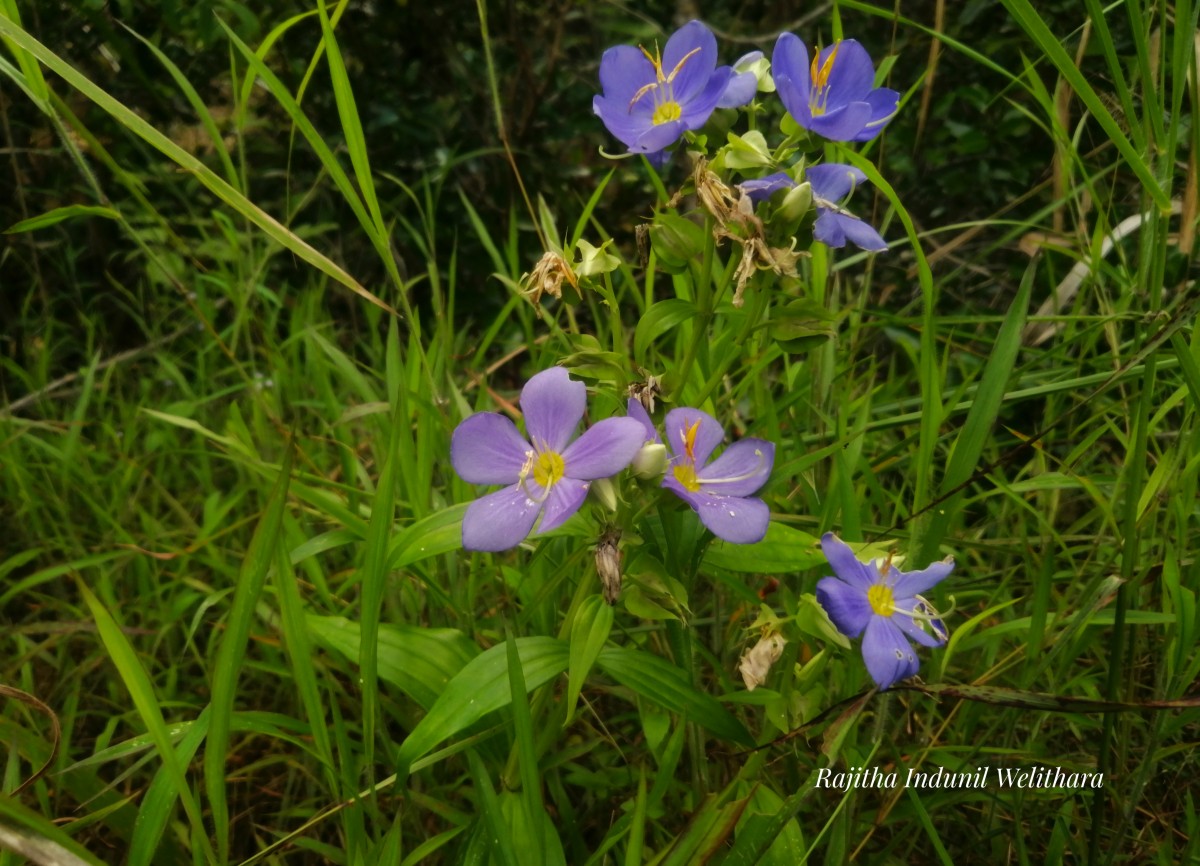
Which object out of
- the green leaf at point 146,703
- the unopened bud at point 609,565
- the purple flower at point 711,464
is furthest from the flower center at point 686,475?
→ the green leaf at point 146,703

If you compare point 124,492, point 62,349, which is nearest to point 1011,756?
point 124,492

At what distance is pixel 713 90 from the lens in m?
0.85

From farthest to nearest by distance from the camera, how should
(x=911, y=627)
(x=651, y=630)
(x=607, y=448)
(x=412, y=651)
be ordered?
(x=651, y=630) → (x=412, y=651) → (x=911, y=627) → (x=607, y=448)

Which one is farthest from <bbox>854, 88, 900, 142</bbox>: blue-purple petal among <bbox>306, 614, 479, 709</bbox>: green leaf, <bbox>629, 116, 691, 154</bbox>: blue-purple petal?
<bbox>306, 614, 479, 709</bbox>: green leaf

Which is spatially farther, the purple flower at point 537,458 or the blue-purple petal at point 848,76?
the blue-purple petal at point 848,76

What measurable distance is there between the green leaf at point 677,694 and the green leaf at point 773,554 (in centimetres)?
12

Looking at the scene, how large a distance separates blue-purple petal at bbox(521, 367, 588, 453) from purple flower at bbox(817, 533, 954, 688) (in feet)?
0.82

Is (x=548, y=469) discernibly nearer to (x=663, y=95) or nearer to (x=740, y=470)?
(x=740, y=470)

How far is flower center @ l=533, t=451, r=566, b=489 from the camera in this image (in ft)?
2.68

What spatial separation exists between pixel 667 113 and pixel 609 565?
1.49 feet

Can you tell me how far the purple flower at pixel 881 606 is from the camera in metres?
0.81

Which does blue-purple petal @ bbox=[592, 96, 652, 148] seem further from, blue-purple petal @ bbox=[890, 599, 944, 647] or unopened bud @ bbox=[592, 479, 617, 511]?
blue-purple petal @ bbox=[890, 599, 944, 647]

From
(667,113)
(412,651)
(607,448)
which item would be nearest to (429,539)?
(412,651)

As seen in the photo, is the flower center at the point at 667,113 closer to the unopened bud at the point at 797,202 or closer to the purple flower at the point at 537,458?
the unopened bud at the point at 797,202
